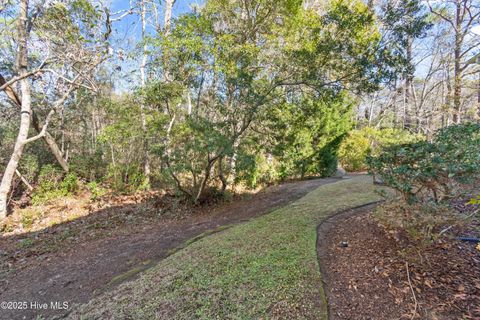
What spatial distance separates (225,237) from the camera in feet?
11.3

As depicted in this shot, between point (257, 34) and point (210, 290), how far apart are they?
6.76 m

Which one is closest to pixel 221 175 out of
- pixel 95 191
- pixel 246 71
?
pixel 246 71

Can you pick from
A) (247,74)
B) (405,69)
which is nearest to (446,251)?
(405,69)

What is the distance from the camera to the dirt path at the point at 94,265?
8.56 ft

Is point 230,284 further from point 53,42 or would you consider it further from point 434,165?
point 53,42

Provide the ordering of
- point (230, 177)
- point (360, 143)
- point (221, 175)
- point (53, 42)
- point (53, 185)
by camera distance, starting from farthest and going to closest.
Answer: point (360, 143), point (53, 185), point (230, 177), point (221, 175), point (53, 42)

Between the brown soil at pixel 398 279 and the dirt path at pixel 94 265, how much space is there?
7.66ft

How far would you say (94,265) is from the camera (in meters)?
3.23

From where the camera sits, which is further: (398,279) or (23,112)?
(23,112)

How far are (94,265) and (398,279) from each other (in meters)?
4.10

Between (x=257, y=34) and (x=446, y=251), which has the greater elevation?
(x=257, y=34)

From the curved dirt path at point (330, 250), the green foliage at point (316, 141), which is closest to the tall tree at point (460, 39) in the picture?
the green foliage at point (316, 141)

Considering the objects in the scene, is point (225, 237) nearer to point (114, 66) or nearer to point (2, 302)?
point (2, 302)

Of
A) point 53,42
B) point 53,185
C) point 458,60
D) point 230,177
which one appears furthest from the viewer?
point 458,60
